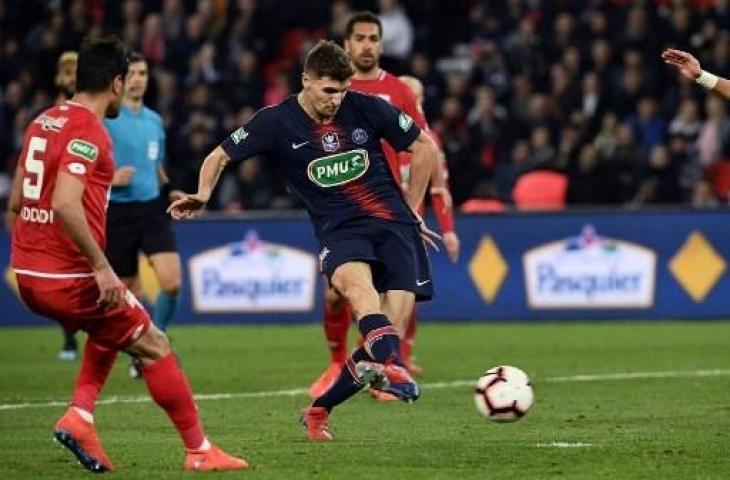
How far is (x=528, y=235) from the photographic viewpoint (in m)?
20.0

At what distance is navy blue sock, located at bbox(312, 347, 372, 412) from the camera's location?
32.3 ft

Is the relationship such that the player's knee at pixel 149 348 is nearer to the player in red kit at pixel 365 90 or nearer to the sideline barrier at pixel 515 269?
the player in red kit at pixel 365 90

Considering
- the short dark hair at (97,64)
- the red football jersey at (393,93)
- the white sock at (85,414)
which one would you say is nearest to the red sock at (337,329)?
the red football jersey at (393,93)

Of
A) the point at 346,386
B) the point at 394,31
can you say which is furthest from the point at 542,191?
the point at 346,386

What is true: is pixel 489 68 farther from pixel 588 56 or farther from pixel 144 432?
pixel 144 432

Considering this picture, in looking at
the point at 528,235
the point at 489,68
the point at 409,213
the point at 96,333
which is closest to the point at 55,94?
the point at 489,68

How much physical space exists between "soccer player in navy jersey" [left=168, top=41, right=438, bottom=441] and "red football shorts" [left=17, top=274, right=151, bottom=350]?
1.64 m

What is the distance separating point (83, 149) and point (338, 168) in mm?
2424

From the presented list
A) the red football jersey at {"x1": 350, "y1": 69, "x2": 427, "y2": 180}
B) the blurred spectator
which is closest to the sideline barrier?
the blurred spectator

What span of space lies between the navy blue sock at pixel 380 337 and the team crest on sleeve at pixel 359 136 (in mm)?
1161

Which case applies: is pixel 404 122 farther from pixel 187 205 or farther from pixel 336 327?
pixel 336 327

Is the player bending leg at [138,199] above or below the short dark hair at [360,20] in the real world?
below

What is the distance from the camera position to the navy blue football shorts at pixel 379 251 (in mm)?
10359

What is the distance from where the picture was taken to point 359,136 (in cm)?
1055
